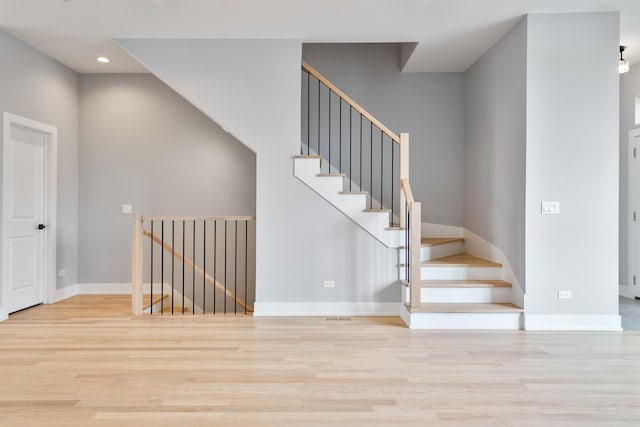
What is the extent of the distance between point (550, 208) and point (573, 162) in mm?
489

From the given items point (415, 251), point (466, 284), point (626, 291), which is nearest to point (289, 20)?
point (415, 251)

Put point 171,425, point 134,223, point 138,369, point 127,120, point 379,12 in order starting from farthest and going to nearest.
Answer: point 127,120
point 134,223
point 379,12
point 138,369
point 171,425

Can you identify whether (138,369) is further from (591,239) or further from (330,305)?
(591,239)

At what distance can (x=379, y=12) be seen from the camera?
4.26 metres

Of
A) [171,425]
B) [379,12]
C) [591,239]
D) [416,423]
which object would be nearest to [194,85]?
[379,12]

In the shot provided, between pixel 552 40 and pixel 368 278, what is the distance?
299 centimetres

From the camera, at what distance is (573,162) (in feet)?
14.2

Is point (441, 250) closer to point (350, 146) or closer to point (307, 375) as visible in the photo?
point (350, 146)

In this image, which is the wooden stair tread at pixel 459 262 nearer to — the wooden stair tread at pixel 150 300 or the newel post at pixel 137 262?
the newel post at pixel 137 262

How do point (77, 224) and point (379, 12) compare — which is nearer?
point (379, 12)

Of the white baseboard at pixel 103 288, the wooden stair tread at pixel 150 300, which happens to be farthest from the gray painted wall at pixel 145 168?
the wooden stair tread at pixel 150 300

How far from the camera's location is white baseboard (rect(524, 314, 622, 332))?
4309mm

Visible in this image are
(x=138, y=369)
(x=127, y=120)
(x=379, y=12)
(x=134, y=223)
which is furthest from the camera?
(x=127, y=120)

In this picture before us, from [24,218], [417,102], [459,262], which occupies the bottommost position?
[459,262]
